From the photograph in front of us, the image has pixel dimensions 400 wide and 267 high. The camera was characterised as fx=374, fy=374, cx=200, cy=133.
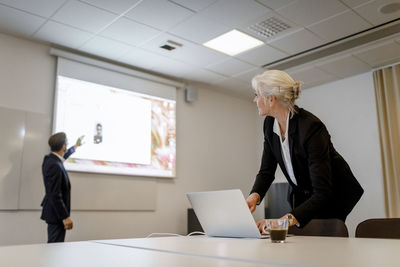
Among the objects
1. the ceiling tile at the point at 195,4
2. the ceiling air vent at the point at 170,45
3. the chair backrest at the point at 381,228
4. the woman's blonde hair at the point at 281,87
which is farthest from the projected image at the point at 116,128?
the chair backrest at the point at 381,228

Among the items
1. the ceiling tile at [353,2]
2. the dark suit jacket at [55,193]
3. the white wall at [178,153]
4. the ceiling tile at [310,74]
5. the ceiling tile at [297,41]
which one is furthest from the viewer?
the ceiling tile at [310,74]

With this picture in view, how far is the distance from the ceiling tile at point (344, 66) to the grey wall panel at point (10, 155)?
348cm

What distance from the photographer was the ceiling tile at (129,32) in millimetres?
3549

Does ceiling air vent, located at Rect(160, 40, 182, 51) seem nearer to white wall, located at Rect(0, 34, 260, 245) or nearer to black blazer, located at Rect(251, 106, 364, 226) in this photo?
white wall, located at Rect(0, 34, 260, 245)

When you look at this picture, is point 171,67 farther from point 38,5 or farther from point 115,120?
point 38,5

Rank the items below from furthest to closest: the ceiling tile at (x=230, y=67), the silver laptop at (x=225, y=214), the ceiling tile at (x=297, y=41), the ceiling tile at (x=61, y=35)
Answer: the ceiling tile at (x=230, y=67)
the ceiling tile at (x=297, y=41)
the ceiling tile at (x=61, y=35)
the silver laptop at (x=225, y=214)

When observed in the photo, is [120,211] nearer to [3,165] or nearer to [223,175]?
[3,165]

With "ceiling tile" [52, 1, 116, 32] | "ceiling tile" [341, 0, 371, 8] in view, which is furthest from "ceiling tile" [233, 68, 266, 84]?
"ceiling tile" [52, 1, 116, 32]

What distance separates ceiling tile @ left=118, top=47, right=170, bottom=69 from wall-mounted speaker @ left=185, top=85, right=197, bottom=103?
0.71 meters

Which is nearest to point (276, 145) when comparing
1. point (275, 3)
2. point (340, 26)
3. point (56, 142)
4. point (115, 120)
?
point (275, 3)

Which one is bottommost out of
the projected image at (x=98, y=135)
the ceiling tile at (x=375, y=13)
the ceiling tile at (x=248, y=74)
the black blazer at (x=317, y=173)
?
the black blazer at (x=317, y=173)

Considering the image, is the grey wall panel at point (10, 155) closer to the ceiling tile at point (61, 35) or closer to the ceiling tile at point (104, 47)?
the ceiling tile at point (61, 35)

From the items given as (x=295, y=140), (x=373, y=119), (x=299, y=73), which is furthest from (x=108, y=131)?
(x=373, y=119)

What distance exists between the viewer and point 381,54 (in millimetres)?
4301
